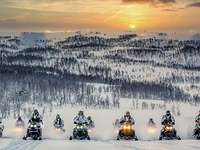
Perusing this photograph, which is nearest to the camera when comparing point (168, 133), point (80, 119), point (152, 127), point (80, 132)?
point (80, 119)

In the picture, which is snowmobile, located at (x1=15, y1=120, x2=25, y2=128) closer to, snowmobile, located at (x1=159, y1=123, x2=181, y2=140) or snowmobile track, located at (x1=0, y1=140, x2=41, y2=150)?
snowmobile, located at (x1=159, y1=123, x2=181, y2=140)

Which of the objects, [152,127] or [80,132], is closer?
[80,132]

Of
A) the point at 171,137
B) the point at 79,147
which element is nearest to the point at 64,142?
the point at 79,147

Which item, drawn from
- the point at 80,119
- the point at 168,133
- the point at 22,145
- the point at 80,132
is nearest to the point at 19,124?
the point at 80,132

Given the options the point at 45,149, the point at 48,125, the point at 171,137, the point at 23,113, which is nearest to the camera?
the point at 45,149

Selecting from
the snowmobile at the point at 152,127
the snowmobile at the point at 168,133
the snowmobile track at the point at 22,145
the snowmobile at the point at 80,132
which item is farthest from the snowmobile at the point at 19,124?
the snowmobile track at the point at 22,145

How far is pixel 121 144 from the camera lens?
53.0 m

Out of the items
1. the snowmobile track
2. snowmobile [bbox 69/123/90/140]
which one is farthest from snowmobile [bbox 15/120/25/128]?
the snowmobile track

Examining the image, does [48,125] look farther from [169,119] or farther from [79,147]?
[79,147]

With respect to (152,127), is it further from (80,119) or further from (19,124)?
(80,119)

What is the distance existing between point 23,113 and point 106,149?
140 m

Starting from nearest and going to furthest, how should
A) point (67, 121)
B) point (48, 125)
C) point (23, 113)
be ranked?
point (48, 125)
point (67, 121)
point (23, 113)

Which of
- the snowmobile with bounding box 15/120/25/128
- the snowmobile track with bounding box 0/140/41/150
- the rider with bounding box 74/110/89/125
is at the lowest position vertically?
the snowmobile with bounding box 15/120/25/128

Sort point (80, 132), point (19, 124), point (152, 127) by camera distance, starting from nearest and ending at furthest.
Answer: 1. point (80, 132)
2. point (19, 124)
3. point (152, 127)
